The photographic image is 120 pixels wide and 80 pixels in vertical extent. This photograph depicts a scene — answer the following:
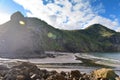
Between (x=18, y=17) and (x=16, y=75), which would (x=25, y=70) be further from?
(x=18, y=17)

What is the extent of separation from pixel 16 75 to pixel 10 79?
86 cm

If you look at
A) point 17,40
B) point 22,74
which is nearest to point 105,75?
point 22,74

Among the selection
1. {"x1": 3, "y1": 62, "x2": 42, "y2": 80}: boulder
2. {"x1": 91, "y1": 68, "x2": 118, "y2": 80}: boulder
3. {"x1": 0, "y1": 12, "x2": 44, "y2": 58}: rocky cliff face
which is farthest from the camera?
{"x1": 0, "y1": 12, "x2": 44, "y2": 58}: rocky cliff face

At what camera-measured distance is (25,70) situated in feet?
101

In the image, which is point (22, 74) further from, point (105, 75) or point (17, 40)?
point (17, 40)

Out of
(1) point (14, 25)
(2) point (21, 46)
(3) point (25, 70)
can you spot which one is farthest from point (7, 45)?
(3) point (25, 70)

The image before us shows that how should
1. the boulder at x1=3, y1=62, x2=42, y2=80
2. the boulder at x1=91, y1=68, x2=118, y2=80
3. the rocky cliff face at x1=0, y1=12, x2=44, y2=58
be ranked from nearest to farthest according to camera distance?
the boulder at x1=3, y1=62, x2=42, y2=80, the boulder at x1=91, y1=68, x2=118, y2=80, the rocky cliff face at x1=0, y1=12, x2=44, y2=58

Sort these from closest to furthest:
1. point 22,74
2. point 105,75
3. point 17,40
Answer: point 22,74 → point 105,75 → point 17,40

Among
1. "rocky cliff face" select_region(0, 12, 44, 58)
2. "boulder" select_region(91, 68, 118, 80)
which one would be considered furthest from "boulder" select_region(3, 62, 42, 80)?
"rocky cliff face" select_region(0, 12, 44, 58)

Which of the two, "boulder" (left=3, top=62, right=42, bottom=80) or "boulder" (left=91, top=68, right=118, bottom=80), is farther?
"boulder" (left=91, top=68, right=118, bottom=80)

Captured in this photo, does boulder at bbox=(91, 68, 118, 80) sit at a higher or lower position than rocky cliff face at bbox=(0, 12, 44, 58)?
lower

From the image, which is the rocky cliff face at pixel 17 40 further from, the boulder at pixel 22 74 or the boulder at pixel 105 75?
the boulder at pixel 105 75

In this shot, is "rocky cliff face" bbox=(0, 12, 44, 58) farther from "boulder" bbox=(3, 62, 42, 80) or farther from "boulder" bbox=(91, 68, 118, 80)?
"boulder" bbox=(91, 68, 118, 80)

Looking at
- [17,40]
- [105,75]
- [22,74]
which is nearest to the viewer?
[22,74]
